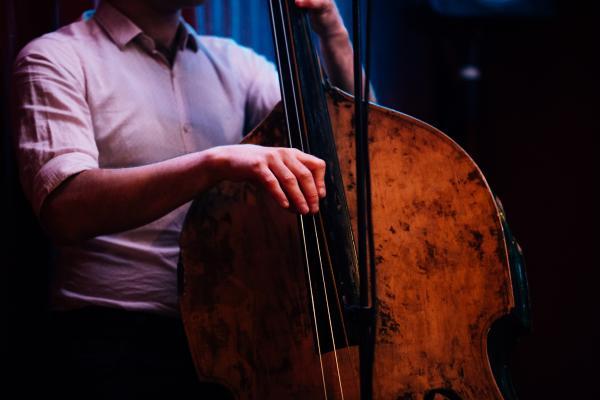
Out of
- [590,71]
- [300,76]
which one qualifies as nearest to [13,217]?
[300,76]

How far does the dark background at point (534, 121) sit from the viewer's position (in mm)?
1691

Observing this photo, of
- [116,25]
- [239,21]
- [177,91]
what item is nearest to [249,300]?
[177,91]

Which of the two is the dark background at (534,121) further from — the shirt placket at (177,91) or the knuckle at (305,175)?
the knuckle at (305,175)

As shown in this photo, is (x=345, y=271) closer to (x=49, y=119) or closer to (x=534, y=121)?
(x=49, y=119)

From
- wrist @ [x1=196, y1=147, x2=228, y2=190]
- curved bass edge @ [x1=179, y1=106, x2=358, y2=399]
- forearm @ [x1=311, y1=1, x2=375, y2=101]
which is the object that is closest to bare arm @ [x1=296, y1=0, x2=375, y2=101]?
forearm @ [x1=311, y1=1, x2=375, y2=101]

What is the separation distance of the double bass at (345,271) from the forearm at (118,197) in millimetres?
56

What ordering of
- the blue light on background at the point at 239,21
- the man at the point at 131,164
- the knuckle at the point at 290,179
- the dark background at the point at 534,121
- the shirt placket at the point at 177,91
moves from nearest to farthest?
1. the knuckle at the point at 290,179
2. the man at the point at 131,164
3. the shirt placket at the point at 177,91
4. the blue light on background at the point at 239,21
5. the dark background at the point at 534,121

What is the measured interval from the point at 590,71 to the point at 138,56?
1334mm

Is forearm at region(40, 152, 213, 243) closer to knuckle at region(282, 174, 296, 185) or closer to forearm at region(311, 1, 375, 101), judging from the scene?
knuckle at region(282, 174, 296, 185)

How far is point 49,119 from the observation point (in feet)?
2.93

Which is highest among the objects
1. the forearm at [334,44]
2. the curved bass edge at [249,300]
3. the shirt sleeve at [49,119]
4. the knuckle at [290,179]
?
the forearm at [334,44]

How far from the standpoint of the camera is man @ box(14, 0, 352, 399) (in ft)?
2.62

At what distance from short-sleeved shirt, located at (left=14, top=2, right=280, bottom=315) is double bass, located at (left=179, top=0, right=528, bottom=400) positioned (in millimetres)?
214

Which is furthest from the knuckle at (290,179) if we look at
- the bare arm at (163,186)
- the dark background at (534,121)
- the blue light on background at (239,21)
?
the dark background at (534,121)
